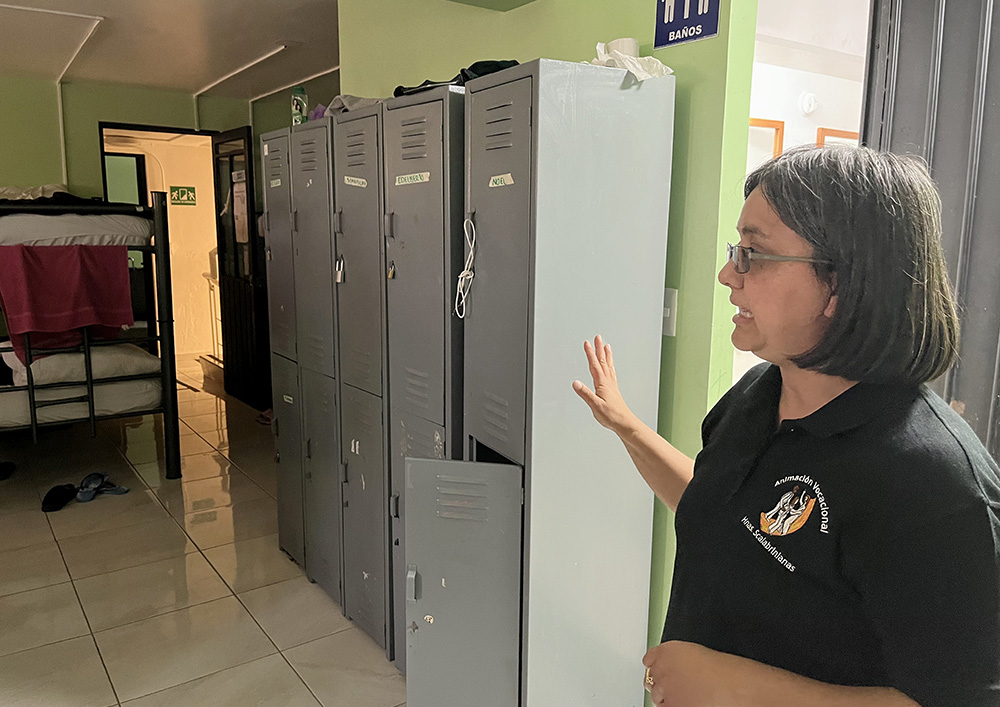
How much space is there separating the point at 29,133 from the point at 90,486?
149 inches

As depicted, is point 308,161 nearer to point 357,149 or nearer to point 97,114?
point 357,149

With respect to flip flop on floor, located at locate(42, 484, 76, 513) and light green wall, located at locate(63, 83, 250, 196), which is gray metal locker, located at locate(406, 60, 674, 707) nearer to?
flip flop on floor, located at locate(42, 484, 76, 513)

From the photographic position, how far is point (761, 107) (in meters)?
3.03

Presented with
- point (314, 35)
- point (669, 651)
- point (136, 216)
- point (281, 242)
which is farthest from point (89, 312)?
point (669, 651)

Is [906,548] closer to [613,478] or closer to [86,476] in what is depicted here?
[613,478]

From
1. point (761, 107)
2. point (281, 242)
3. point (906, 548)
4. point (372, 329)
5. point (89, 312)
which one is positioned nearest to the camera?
point (906, 548)

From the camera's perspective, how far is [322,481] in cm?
318

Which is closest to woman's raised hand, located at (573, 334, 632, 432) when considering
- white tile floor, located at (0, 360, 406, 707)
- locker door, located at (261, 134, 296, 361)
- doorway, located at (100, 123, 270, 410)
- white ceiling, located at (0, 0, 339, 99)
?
white tile floor, located at (0, 360, 406, 707)

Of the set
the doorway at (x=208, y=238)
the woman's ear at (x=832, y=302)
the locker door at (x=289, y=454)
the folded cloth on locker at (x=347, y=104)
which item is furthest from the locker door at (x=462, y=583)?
the doorway at (x=208, y=238)

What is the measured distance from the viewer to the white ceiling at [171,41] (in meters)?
4.23

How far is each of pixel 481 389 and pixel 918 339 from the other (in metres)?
1.40

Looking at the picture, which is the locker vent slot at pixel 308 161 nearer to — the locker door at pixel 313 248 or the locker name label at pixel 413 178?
the locker door at pixel 313 248

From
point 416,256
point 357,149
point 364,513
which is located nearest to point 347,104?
point 357,149

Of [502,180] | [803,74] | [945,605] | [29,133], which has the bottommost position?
[945,605]
